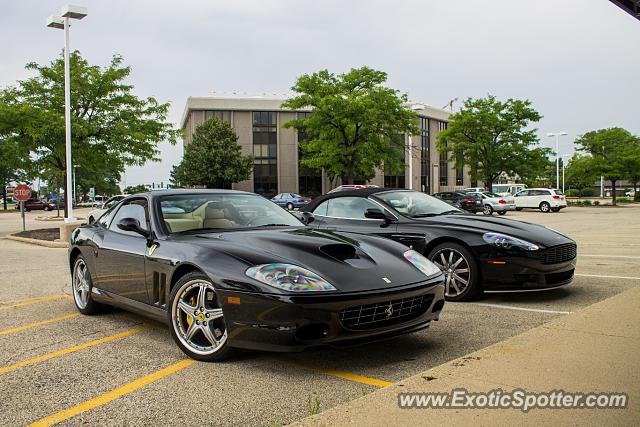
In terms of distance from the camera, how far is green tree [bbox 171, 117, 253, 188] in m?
58.0

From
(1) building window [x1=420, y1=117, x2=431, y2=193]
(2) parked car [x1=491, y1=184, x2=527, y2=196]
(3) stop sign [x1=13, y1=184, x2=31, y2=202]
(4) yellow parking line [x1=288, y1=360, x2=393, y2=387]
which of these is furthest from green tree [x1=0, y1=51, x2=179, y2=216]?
(1) building window [x1=420, y1=117, x2=431, y2=193]

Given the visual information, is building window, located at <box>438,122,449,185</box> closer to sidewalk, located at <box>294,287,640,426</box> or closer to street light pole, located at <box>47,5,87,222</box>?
street light pole, located at <box>47,5,87,222</box>

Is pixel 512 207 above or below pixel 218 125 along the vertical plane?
below

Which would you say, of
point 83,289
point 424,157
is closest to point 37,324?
point 83,289

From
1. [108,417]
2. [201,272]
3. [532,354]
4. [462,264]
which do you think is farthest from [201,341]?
[462,264]

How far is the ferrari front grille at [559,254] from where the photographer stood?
6.37m

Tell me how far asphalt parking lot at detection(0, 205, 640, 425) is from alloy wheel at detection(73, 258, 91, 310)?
19cm

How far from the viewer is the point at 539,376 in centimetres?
351

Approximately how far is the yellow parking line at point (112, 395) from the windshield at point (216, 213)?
4.25 ft

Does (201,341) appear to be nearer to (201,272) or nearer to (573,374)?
(201,272)

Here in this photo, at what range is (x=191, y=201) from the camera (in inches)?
212

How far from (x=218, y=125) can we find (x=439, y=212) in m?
53.9

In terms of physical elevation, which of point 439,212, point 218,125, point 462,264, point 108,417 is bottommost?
point 108,417

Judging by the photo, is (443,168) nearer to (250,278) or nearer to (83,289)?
(83,289)
